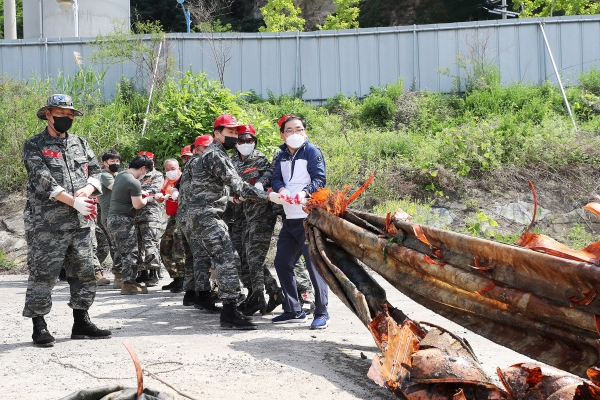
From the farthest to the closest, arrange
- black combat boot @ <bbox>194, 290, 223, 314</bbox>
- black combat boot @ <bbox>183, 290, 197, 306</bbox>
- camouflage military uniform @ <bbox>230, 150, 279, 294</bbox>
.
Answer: black combat boot @ <bbox>183, 290, 197, 306</bbox> < black combat boot @ <bbox>194, 290, 223, 314</bbox> < camouflage military uniform @ <bbox>230, 150, 279, 294</bbox>

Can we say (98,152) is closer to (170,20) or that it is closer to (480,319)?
(480,319)

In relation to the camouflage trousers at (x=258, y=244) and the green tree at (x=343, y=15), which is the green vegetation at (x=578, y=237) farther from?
the green tree at (x=343, y=15)

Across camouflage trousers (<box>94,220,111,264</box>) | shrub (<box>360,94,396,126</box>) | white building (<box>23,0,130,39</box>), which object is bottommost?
camouflage trousers (<box>94,220,111,264</box>)

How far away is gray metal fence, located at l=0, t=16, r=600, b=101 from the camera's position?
704 inches

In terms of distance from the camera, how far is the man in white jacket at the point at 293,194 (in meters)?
6.87

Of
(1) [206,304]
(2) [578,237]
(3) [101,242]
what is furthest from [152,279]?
(2) [578,237]

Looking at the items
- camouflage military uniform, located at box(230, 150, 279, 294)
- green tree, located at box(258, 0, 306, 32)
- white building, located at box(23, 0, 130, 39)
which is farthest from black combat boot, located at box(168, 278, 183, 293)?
green tree, located at box(258, 0, 306, 32)

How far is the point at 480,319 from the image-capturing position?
162 inches

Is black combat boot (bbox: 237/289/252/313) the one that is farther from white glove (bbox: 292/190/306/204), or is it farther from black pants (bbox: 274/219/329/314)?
white glove (bbox: 292/190/306/204)

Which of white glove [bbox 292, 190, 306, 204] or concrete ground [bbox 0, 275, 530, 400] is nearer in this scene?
concrete ground [bbox 0, 275, 530, 400]

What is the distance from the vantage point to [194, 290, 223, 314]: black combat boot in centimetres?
775

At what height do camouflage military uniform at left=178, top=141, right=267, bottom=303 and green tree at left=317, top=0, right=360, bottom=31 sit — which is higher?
green tree at left=317, top=0, right=360, bottom=31

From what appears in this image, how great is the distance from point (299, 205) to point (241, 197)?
0.75 m

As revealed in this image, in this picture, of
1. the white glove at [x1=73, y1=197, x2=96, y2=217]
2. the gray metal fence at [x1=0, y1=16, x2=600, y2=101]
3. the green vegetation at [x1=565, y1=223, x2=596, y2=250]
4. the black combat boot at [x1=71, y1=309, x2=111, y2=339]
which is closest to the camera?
the white glove at [x1=73, y1=197, x2=96, y2=217]
